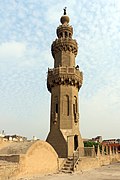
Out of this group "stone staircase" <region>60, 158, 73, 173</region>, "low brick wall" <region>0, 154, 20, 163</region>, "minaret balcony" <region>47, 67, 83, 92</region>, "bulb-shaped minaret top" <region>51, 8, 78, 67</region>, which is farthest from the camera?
"bulb-shaped minaret top" <region>51, 8, 78, 67</region>

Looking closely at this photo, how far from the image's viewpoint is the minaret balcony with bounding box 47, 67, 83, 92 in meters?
35.5

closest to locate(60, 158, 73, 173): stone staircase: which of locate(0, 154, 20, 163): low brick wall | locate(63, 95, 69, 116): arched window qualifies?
locate(63, 95, 69, 116): arched window

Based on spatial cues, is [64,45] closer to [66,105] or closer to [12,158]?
[66,105]

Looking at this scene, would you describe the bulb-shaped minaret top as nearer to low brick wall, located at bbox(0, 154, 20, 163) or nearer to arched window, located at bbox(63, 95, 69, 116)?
arched window, located at bbox(63, 95, 69, 116)

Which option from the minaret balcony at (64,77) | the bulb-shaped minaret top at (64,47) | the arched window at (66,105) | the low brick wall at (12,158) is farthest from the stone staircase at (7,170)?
the bulb-shaped minaret top at (64,47)

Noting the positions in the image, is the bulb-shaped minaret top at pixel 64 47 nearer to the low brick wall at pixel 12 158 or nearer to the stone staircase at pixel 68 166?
the stone staircase at pixel 68 166

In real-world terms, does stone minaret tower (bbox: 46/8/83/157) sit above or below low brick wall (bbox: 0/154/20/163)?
above

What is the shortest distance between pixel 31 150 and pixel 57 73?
591 inches

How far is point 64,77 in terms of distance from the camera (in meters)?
35.4

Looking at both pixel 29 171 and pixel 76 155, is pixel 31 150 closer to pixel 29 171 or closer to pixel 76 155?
pixel 29 171

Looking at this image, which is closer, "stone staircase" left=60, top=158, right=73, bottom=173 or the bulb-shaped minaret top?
"stone staircase" left=60, top=158, right=73, bottom=173

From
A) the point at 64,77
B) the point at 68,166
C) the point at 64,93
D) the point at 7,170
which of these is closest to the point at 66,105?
the point at 64,93

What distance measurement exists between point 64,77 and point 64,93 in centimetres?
234

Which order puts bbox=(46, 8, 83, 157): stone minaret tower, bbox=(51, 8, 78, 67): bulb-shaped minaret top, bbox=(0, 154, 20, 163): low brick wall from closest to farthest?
→ bbox=(0, 154, 20, 163): low brick wall → bbox=(46, 8, 83, 157): stone minaret tower → bbox=(51, 8, 78, 67): bulb-shaped minaret top
